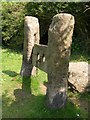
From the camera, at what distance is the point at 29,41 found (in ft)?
41.1

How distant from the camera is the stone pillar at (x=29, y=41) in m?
12.5

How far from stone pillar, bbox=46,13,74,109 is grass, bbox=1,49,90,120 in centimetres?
47

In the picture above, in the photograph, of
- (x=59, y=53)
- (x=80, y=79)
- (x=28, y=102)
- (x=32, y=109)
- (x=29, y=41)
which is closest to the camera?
(x=59, y=53)

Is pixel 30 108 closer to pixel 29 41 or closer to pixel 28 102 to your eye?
pixel 28 102

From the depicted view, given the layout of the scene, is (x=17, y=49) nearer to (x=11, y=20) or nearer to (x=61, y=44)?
(x=11, y=20)

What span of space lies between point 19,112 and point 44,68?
1.83 meters

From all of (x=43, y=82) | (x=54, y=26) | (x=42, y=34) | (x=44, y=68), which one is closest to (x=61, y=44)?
(x=54, y=26)

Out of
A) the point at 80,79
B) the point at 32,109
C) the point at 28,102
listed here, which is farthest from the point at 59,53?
the point at 80,79

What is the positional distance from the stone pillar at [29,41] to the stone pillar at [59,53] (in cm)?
281

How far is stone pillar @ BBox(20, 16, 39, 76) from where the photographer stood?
41.0ft

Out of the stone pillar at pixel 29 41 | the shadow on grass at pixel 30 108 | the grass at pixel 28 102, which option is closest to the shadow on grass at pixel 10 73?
the grass at pixel 28 102

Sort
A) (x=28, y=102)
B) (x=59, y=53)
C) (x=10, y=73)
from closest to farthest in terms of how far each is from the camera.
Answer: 1. (x=59, y=53)
2. (x=28, y=102)
3. (x=10, y=73)

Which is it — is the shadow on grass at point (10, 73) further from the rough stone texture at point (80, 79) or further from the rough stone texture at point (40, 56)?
the rough stone texture at point (80, 79)

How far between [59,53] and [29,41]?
3.27 meters
